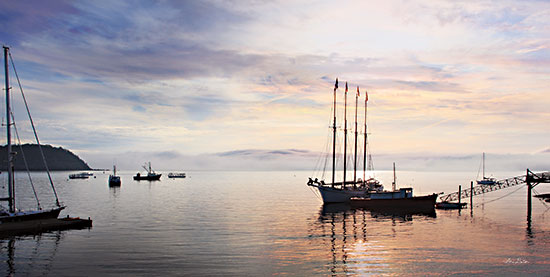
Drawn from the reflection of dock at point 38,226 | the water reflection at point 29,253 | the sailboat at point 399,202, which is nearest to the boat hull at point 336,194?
the sailboat at point 399,202

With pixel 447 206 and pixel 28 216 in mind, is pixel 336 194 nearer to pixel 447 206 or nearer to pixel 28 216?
pixel 447 206

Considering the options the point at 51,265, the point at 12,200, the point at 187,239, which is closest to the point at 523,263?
the point at 187,239

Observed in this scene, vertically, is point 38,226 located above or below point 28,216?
below

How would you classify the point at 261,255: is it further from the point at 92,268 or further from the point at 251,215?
the point at 251,215

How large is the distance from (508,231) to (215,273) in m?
41.6

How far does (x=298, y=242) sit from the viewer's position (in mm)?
43875

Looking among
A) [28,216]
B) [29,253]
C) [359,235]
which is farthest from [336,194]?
[29,253]

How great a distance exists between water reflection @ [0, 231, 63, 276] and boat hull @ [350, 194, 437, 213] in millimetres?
55732

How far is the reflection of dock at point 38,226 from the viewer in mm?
47312

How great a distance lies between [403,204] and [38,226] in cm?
6181

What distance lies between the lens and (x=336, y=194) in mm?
91750

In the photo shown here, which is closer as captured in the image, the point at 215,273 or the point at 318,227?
the point at 215,273

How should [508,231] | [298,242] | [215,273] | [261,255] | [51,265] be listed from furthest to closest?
1. [508,231]
2. [298,242]
3. [261,255]
4. [51,265]
5. [215,273]

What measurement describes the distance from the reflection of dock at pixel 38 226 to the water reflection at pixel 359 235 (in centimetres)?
3079
